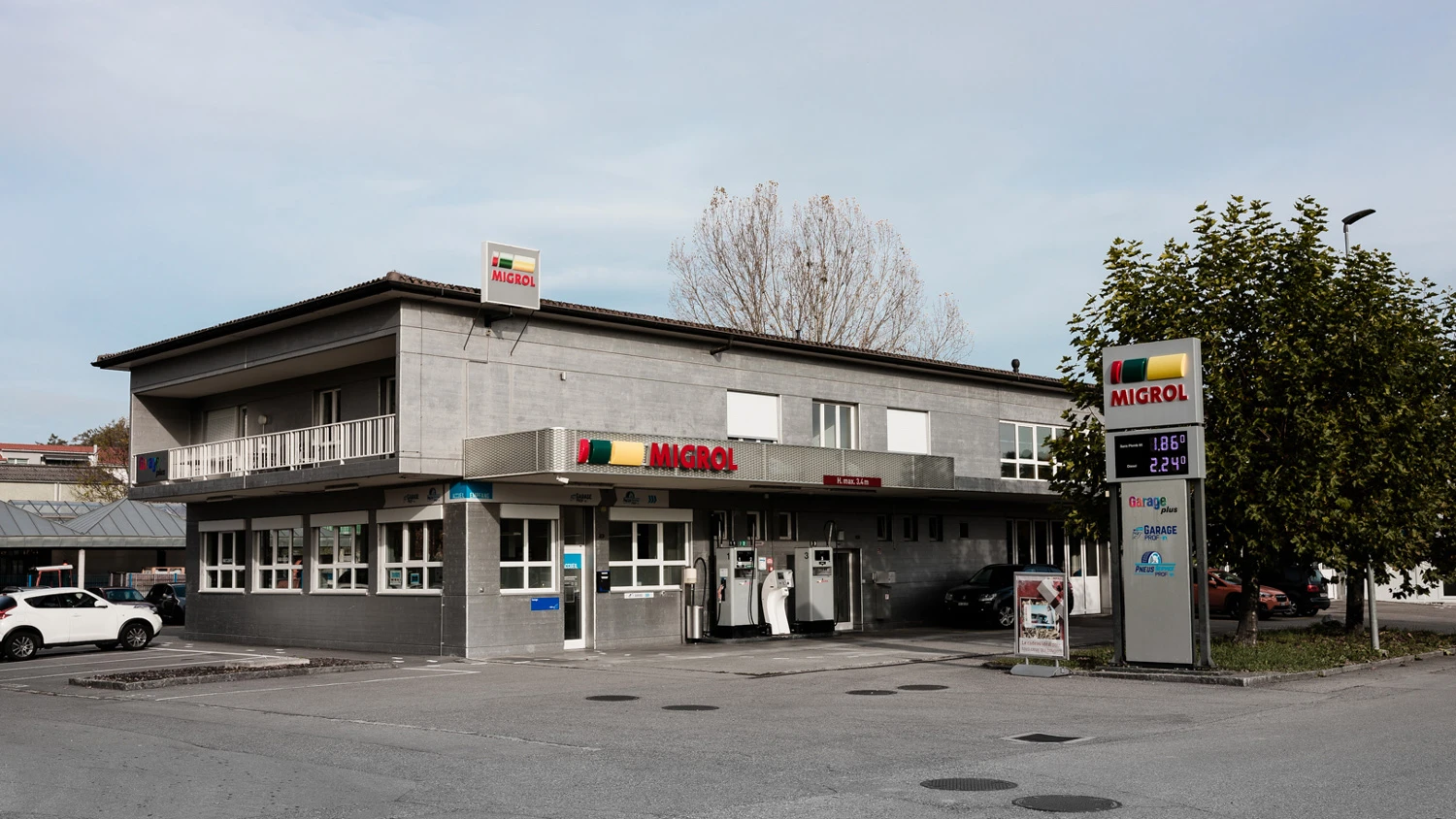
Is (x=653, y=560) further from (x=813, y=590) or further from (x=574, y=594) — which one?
(x=813, y=590)

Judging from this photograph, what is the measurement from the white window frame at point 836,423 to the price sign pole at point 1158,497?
37.8 ft

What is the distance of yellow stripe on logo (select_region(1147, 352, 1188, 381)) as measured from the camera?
59.7ft

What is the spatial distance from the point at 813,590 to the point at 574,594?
602cm

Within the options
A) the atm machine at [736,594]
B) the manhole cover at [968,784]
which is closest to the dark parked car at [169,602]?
the atm machine at [736,594]

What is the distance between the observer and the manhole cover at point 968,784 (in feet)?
30.7

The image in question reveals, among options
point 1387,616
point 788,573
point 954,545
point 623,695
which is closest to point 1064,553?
point 954,545

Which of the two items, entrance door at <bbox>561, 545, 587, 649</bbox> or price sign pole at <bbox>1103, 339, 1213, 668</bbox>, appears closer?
price sign pole at <bbox>1103, 339, 1213, 668</bbox>

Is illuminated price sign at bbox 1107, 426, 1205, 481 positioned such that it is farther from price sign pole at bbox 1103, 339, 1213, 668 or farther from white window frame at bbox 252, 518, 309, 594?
white window frame at bbox 252, 518, 309, 594

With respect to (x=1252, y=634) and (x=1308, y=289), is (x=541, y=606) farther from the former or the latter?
(x=1308, y=289)

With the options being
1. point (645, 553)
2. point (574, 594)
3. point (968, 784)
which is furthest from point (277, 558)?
point (968, 784)

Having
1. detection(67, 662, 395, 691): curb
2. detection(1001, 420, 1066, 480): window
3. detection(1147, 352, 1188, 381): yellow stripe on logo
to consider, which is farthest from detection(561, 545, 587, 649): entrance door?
detection(1001, 420, 1066, 480): window

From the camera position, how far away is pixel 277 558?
2945cm

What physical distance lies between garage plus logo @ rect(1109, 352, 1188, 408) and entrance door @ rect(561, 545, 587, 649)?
1129cm

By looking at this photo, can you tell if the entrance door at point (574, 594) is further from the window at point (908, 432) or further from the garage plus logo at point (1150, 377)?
the garage plus logo at point (1150, 377)
